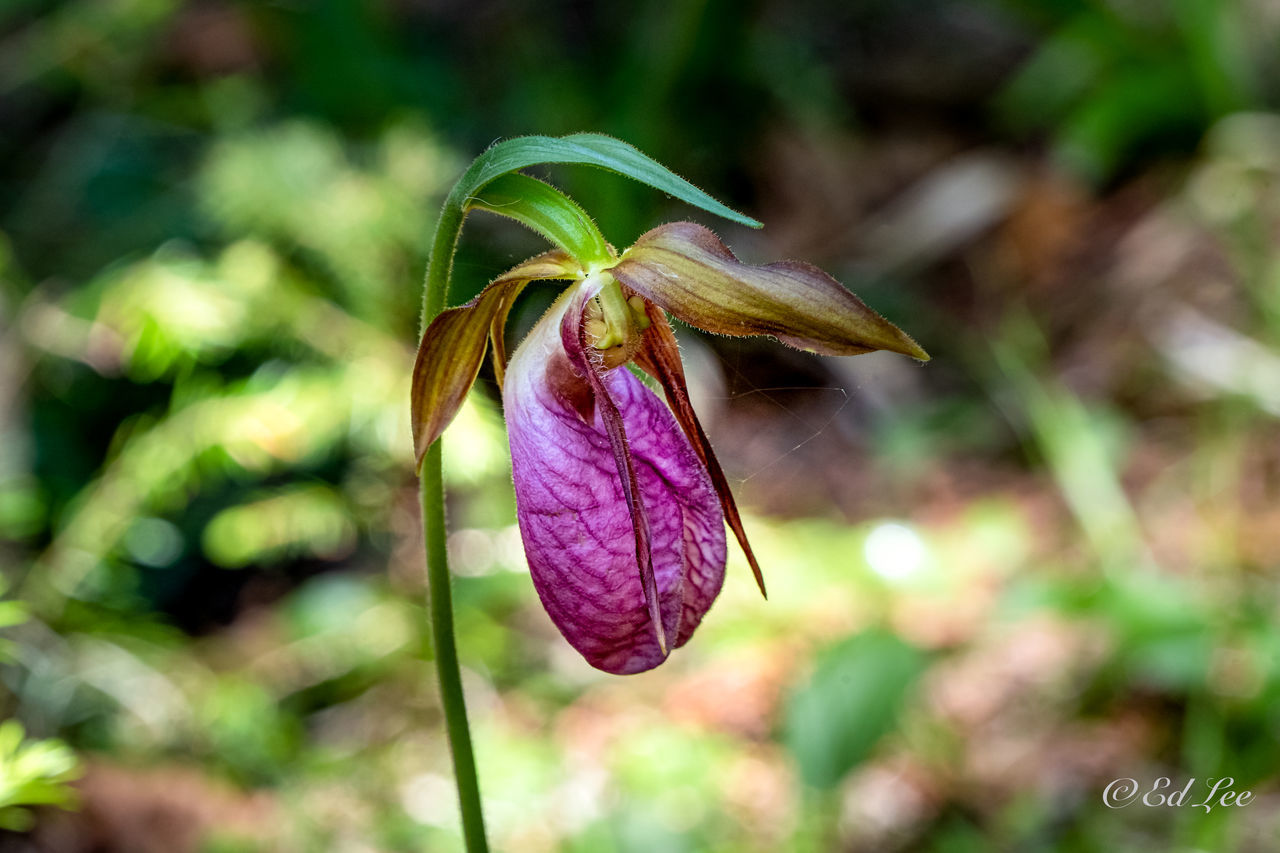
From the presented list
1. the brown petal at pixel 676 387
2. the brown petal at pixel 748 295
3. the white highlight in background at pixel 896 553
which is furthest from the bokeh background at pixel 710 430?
the brown petal at pixel 748 295

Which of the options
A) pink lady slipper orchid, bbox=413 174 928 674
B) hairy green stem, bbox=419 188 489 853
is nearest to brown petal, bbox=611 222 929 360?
pink lady slipper orchid, bbox=413 174 928 674

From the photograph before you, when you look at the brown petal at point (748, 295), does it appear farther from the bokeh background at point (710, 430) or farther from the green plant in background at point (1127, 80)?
the green plant in background at point (1127, 80)

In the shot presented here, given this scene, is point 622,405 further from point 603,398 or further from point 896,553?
point 896,553
